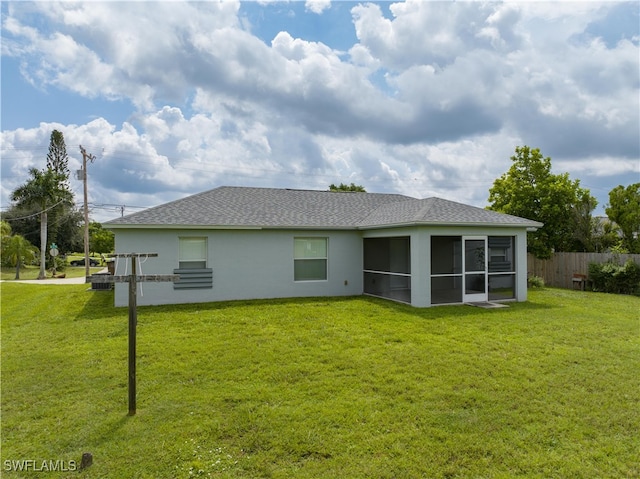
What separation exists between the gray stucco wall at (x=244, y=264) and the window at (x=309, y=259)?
19 cm

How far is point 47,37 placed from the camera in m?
10.5

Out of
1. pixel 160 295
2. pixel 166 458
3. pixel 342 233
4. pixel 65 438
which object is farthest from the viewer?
pixel 342 233

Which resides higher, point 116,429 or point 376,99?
point 376,99

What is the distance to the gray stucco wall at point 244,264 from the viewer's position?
11781mm

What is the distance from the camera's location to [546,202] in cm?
1852

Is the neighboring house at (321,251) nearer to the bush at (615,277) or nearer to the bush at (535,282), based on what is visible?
the bush at (535,282)

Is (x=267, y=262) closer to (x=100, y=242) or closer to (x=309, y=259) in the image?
(x=309, y=259)

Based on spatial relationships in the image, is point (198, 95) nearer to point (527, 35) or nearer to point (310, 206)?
point (310, 206)

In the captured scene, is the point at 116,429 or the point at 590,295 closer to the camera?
the point at 116,429

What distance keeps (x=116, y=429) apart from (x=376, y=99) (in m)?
13.9

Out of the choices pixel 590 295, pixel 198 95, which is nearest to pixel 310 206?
pixel 198 95

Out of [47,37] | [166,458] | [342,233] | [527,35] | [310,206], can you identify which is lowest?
[166,458]

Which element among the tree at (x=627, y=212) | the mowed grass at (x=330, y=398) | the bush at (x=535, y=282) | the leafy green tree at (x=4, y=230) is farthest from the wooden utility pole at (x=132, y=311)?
the leafy green tree at (x=4, y=230)

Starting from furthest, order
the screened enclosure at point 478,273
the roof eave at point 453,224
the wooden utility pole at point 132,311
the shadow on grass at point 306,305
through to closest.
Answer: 1. the screened enclosure at point 478,273
2. the roof eave at point 453,224
3. the shadow on grass at point 306,305
4. the wooden utility pole at point 132,311
